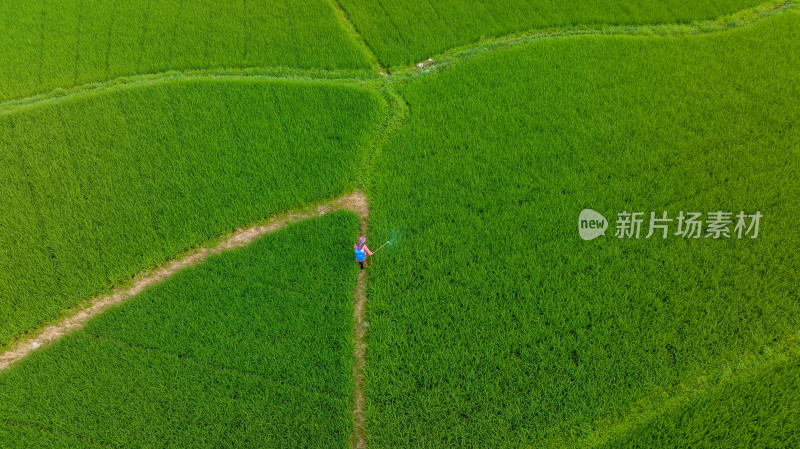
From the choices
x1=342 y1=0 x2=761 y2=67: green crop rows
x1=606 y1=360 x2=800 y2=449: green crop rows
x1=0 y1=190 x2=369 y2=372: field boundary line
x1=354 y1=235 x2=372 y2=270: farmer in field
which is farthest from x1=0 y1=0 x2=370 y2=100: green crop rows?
x1=606 y1=360 x2=800 y2=449: green crop rows

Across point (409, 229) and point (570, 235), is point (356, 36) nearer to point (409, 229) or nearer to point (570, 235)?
point (409, 229)

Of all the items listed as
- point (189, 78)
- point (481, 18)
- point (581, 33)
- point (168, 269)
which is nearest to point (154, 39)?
point (189, 78)

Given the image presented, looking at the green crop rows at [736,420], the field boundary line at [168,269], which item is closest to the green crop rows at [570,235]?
the green crop rows at [736,420]

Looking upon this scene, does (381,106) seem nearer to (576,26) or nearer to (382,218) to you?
(382,218)

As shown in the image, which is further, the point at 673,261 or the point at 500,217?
the point at 500,217

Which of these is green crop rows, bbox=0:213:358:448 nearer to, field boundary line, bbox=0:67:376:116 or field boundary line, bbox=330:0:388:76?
field boundary line, bbox=0:67:376:116

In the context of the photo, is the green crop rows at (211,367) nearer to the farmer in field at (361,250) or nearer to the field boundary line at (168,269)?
the field boundary line at (168,269)

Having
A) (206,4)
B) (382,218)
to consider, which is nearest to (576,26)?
(382,218)
